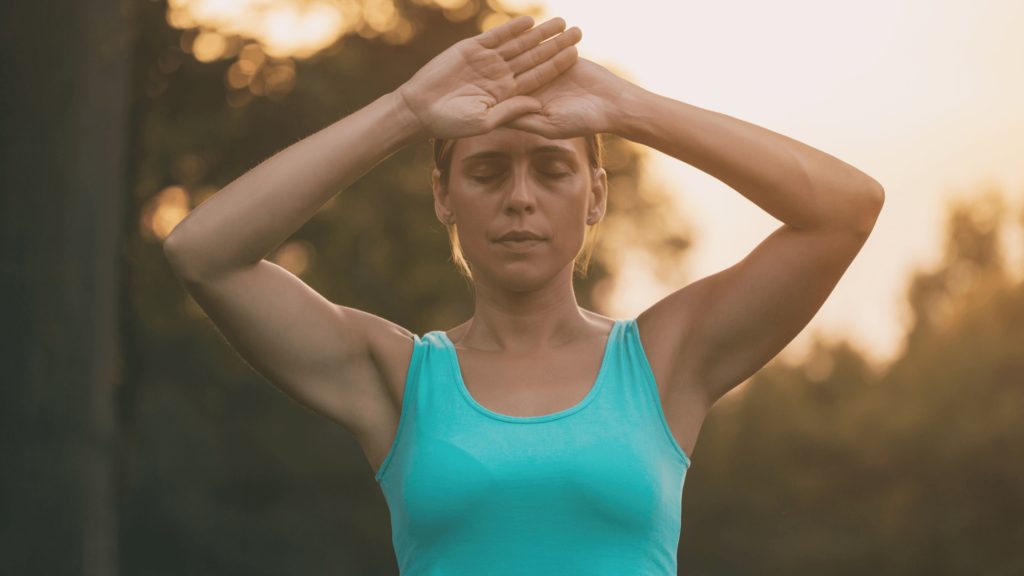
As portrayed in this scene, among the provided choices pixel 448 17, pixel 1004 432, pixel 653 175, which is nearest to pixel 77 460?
pixel 448 17

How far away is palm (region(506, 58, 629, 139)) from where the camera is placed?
210cm

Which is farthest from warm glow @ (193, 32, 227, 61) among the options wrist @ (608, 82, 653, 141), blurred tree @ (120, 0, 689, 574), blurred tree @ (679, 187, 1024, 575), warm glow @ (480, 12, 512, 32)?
wrist @ (608, 82, 653, 141)

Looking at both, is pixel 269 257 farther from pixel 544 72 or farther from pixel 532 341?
pixel 544 72

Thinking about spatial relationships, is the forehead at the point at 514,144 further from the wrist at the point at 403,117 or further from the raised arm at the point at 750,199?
the wrist at the point at 403,117

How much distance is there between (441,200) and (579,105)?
503 millimetres

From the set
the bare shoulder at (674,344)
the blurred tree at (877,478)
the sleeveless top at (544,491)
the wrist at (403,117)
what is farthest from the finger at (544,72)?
the blurred tree at (877,478)

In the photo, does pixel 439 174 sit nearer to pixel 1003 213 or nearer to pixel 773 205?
pixel 773 205

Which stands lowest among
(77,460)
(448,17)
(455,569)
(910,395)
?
(910,395)

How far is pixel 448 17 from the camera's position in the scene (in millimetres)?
13977

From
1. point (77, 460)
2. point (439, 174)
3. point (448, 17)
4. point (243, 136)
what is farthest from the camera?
point (448, 17)

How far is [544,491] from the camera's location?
6.42 ft

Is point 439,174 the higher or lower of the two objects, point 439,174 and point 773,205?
the lower

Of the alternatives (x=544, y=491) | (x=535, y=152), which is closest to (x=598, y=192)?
(x=535, y=152)

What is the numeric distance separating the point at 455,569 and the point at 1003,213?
3266cm
